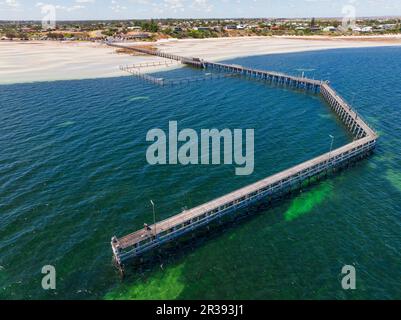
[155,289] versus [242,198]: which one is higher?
[242,198]

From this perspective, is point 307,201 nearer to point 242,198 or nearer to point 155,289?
point 242,198

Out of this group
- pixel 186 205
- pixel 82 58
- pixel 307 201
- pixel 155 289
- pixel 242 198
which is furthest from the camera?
pixel 82 58

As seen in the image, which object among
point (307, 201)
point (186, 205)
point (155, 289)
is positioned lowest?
point (155, 289)

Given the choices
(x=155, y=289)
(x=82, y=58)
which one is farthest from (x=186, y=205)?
(x=82, y=58)

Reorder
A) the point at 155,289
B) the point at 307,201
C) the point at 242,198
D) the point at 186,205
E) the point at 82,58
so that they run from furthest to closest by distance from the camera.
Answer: the point at 82,58 → the point at 307,201 → the point at 186,205 → the point at 242,198 → the point at 155,289

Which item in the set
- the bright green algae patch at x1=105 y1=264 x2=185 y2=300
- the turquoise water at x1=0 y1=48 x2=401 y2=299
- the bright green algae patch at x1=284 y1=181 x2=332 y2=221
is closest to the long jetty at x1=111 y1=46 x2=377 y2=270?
the turquoise water at x1=0 y1=48 x2=401 y2=299
